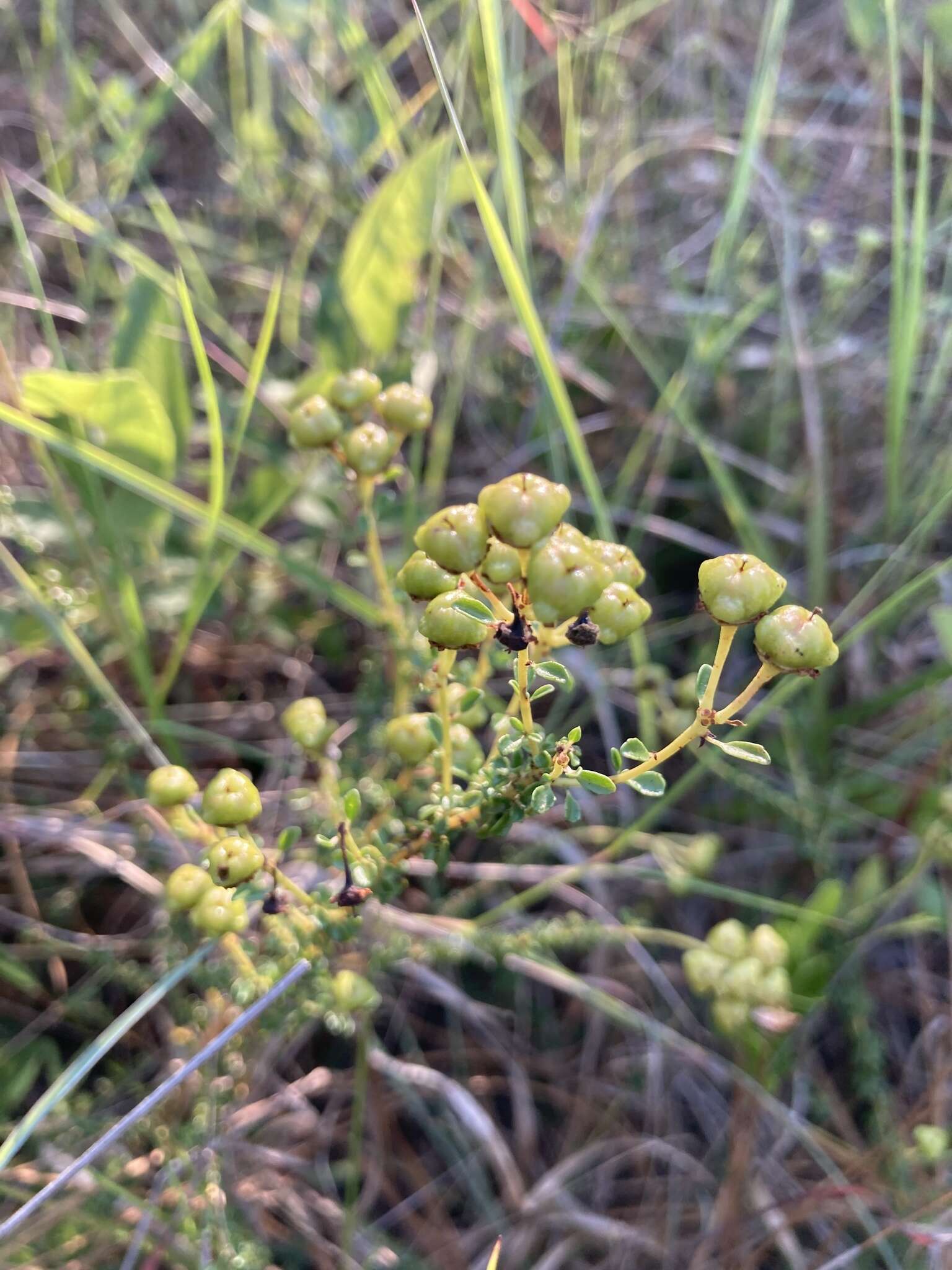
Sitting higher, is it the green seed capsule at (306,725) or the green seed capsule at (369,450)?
the green seed capsule at (369,450)

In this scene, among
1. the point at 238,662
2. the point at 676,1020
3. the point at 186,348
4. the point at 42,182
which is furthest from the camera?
the point at 42,182

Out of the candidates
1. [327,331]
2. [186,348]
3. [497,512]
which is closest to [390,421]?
[497,512]

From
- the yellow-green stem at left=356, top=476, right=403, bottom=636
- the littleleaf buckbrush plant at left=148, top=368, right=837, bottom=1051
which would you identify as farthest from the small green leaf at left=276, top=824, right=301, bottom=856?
the yellow-green stem at left=356, top=476, right=403, bottom=636

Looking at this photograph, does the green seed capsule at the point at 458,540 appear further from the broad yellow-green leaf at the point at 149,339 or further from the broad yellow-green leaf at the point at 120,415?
the broad yellow-green leaf at the point at 149,339

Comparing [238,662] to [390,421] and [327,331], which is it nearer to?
[327,331]

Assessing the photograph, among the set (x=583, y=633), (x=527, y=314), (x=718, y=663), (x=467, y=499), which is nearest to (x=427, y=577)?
(x=583, y=633)

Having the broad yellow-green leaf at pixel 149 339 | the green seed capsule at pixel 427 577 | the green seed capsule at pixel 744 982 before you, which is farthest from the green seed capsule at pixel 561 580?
the broad yellow-green leaf at pixel 149 339

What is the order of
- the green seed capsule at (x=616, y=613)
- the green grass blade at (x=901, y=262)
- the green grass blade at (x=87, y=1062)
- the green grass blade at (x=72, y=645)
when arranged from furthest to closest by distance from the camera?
the green grass blade at (x=901, y=262) → the green grass blade at (x=72, y=645) → the green grass blade at (x=87, y=1062) → the green seed capsule at (x=616, y=613)

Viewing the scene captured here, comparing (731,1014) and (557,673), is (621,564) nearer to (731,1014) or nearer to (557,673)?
(557,673)
